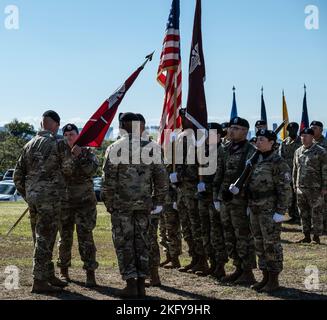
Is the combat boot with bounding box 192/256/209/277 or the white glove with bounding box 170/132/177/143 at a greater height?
the white glove with bounding box 170/132/177/143

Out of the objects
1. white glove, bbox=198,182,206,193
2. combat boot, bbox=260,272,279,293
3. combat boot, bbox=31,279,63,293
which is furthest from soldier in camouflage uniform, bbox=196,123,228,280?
combat boot, bbox=31,279,63,293

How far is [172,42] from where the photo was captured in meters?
10.7

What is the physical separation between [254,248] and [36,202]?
303 centimetres

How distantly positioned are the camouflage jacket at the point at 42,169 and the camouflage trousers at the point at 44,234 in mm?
112

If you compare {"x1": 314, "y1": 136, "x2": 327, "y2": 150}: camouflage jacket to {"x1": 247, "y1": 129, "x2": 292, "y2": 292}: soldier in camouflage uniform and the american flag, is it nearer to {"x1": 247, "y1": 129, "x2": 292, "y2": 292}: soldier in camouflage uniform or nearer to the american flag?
the american flag

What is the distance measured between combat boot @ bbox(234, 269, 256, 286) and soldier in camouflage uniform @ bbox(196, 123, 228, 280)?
0.48 meters

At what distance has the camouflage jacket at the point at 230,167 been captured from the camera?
26.6ft

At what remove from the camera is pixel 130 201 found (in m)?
7.27

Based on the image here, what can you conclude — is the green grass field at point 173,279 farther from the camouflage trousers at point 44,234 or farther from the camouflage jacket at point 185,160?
the camouflage jacket at point 185,160

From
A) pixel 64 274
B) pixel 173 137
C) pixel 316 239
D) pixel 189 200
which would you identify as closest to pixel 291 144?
pixel 316 239

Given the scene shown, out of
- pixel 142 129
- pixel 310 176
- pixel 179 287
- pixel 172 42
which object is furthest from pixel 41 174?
pixel 310 176

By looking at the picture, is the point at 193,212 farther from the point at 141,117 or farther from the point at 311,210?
the point at 311,210

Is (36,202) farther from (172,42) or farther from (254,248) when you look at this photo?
(172,42)

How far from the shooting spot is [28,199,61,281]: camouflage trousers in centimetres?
744
